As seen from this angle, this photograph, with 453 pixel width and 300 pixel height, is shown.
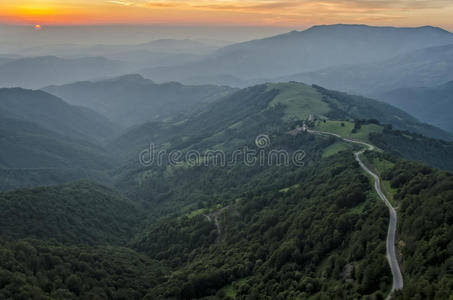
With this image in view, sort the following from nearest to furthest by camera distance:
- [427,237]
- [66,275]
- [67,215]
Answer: [427,237]
[66,275]
[67,215]

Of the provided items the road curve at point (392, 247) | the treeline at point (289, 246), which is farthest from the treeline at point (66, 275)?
the road curve at point (392, 247)

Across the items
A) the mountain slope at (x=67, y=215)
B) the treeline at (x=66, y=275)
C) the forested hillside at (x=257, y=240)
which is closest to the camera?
the forested hillside at (x=257, y=240)

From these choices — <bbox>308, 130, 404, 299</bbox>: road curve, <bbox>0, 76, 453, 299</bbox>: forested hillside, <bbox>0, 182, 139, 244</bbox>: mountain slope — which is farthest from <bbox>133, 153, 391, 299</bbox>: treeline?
<bbox>0, 182, 139, 244</bbox>: mountain slope

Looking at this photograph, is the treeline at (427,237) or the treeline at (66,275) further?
the treeline at (66,275)

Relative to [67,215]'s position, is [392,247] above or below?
above

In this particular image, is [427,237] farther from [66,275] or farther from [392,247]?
[66,275]

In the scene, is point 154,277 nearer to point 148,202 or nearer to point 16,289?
point 16,289

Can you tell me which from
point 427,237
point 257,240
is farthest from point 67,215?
point 427,237

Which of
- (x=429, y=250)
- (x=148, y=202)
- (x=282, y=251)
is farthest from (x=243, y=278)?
(x=148, y=202)

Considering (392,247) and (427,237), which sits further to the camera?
(392,247)

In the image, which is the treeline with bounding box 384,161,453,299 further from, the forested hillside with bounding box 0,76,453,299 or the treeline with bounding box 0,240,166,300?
the treeline with bounding box 0,240,166,300

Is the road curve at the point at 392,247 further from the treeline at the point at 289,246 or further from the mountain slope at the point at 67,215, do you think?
the mountain slope at the point at 67,215
